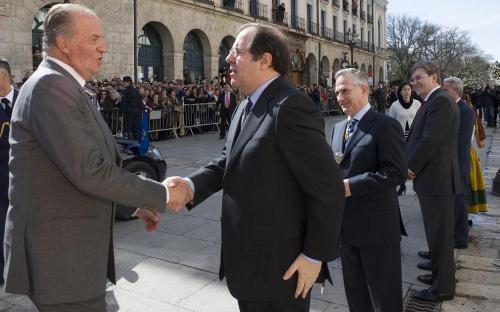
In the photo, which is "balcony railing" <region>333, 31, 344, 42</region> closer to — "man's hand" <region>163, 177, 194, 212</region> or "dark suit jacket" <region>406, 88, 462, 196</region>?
"dark suit jacket" <region>406, 88, 462, 196</region>

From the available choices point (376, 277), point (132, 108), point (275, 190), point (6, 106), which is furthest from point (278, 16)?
point (275, 190)

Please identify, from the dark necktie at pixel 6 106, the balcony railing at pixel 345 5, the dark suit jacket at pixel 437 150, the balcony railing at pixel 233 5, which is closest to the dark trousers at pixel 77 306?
A: the dark suit jacket at pixel 437 150

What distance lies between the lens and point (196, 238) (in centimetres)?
539

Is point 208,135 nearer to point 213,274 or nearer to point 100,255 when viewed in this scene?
point 213,274

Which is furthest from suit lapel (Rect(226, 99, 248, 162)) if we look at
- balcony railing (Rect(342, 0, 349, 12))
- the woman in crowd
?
balcony railing (Rect(342, 0, 349, 12))

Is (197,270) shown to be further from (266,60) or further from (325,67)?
(325,67)

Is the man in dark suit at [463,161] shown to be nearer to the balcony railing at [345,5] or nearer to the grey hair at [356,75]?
the grey hair at [356,75]

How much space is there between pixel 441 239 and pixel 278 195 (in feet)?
6.95

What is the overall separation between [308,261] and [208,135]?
15.3 meters

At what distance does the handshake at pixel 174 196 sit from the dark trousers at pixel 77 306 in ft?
1.61

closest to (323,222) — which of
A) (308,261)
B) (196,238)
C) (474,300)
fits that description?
(308,261)

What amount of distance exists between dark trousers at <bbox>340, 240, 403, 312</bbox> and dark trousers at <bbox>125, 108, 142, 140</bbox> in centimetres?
1154

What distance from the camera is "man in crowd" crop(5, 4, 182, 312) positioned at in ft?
6.19

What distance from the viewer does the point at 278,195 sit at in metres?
2.04
